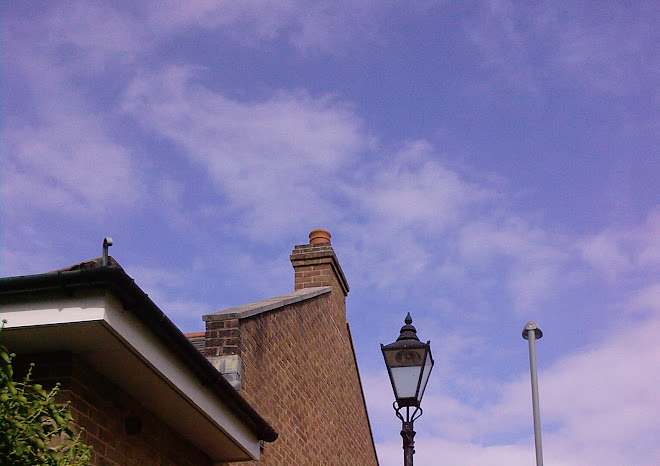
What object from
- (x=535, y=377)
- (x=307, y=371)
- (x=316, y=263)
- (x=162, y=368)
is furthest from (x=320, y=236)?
(x=162, y=368)

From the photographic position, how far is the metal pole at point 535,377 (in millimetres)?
9250

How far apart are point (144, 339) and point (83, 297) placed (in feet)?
2.02

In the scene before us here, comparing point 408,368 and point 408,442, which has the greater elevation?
point 408,368

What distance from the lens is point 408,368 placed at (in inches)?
316

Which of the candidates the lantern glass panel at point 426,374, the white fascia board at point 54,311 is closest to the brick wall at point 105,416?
the white fascia board at point 54,311

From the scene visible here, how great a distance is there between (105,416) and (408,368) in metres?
3.45

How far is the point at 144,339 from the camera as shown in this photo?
16.9 ft

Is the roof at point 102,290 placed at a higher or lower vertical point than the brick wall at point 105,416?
higher

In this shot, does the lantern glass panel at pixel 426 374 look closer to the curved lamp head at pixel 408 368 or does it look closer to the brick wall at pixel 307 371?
the curved lamp head at pixel 408 368

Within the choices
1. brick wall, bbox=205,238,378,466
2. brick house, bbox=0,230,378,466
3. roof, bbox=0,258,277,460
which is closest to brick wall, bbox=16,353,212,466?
brick house, bbox=0,230,378,466

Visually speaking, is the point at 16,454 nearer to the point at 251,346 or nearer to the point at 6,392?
the point at 6,392

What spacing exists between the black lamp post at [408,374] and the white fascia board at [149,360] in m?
1.55

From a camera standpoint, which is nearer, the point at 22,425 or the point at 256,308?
the point at 22,425

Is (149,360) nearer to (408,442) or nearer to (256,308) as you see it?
(408,442)
